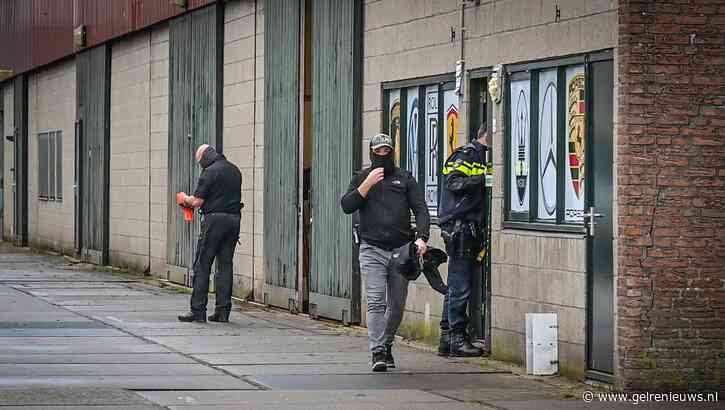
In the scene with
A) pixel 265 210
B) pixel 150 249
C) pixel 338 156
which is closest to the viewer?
pixel 338 156

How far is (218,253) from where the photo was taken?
18281 mm

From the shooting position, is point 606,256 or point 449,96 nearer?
point 606,256

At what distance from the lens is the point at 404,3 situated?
55.0ft

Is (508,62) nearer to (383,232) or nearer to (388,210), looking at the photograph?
(388,210)

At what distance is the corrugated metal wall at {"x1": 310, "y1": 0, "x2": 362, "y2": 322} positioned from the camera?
18.0 meters

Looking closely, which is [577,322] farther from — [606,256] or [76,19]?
[76,19]

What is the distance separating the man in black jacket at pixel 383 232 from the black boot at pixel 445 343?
3.77ft

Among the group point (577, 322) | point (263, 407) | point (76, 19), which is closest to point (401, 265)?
point (577, 322)

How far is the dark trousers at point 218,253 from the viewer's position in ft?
59.4

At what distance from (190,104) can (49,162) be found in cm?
1259

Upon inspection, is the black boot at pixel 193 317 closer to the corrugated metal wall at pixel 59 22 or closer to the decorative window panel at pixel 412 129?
the decorative window panel at pixel 412 129

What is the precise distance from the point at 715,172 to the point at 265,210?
31.6ft

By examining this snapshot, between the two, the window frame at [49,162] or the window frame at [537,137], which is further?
the window frame at [49,162]

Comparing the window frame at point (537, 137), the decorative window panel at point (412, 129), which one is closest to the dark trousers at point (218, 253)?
the decorative window panel at point (412, 129)
